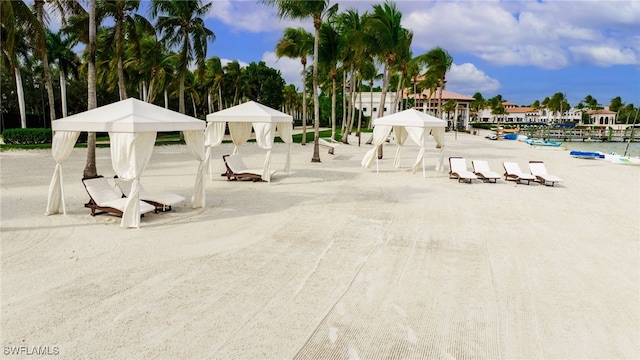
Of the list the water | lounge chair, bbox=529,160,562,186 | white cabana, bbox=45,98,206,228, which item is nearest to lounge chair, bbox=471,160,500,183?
lounge chair, bbox=529,160,562,186

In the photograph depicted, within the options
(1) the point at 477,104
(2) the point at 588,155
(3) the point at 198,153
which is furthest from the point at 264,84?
(1) the point at 477,104

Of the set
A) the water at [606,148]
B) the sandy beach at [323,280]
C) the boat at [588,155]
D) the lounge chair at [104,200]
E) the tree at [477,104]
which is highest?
the tree at [477,104]

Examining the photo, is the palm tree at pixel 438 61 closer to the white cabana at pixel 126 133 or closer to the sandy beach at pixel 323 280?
the sandy beach at pixel 323 280

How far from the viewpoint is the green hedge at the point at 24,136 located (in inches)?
872

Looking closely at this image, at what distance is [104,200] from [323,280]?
18.6 feet

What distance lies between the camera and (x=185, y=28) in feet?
86.5

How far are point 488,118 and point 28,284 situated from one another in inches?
6115

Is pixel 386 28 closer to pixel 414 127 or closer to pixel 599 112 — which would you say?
pixel 414 127

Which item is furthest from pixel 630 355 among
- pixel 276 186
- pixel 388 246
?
pixel 276 186

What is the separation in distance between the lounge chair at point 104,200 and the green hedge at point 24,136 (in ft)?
56.1

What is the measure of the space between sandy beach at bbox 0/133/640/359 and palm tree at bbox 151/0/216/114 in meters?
17.8

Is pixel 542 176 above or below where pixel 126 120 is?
below

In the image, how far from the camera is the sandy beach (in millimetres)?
4043

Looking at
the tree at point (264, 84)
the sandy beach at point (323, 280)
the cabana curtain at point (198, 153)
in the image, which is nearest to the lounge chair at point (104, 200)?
the sandy beach at point (323, 280)
